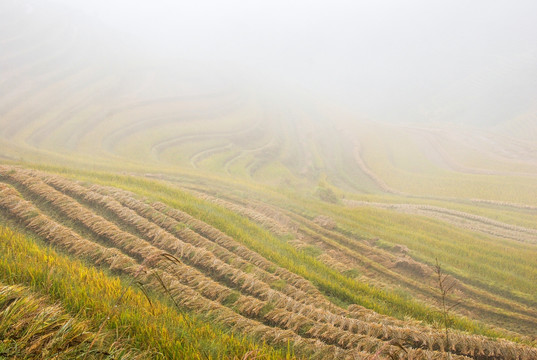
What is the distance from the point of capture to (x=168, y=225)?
9203 mm

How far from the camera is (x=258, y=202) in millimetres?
15406

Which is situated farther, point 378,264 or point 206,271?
point 378,264

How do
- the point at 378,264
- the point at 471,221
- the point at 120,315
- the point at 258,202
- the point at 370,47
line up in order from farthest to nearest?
the point at 370,47, the point at 471,221, the point at 258,202, the point at 378,264, the point at 120,315

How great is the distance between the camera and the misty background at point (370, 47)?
222ft

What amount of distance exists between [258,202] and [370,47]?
104m

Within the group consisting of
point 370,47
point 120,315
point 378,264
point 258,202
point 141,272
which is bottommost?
point 378,264

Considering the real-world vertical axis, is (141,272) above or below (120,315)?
below

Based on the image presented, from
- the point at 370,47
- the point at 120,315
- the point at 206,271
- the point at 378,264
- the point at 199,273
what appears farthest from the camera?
the point at 370,47

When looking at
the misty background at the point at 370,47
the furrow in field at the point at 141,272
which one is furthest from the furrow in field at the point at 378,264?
the misty background at the point at 370,47

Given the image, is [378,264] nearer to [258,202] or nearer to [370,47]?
[258,202]

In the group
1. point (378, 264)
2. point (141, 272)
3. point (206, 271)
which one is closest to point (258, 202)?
point (378, 264)

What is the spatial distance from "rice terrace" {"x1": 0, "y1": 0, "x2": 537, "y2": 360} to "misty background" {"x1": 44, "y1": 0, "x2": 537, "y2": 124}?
90 cm

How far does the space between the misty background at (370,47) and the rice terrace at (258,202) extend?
901 mm

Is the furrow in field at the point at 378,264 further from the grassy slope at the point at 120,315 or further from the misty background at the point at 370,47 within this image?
the misty background at the point at 370,47
